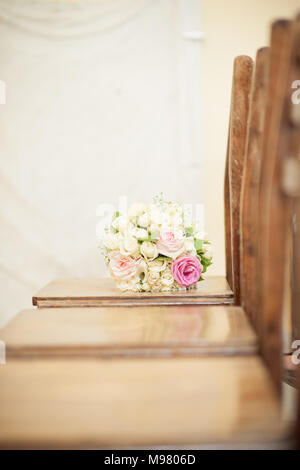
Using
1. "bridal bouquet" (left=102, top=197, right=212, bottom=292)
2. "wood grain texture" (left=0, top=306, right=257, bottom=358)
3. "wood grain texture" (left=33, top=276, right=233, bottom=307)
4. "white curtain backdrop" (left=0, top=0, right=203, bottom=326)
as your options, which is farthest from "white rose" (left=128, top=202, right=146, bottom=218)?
"white curtain backdrop" (left=0, top=0, right=203, bottom=326)

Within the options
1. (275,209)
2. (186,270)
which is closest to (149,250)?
(186,270)

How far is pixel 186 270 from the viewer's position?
1.57 m

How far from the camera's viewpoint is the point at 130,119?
10.6 ft

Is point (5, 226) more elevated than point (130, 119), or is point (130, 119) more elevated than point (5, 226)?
point (130, 119)

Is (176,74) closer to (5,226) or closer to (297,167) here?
(5,226)

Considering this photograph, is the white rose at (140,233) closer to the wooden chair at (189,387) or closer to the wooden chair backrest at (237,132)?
the wooden chair backrest at (237,132)

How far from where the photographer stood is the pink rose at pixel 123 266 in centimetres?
154

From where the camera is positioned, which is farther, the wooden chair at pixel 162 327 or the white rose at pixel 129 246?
the white rose at pixel 129 246

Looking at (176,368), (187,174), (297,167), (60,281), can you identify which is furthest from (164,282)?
(187,174)

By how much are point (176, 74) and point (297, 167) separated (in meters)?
2.70

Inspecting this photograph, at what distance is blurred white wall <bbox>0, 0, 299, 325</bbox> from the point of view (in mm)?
3180

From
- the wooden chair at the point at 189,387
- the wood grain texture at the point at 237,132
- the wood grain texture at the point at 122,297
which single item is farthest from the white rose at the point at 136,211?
the wooden chair at the point at 189,387

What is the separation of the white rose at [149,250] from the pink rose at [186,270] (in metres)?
0.07
